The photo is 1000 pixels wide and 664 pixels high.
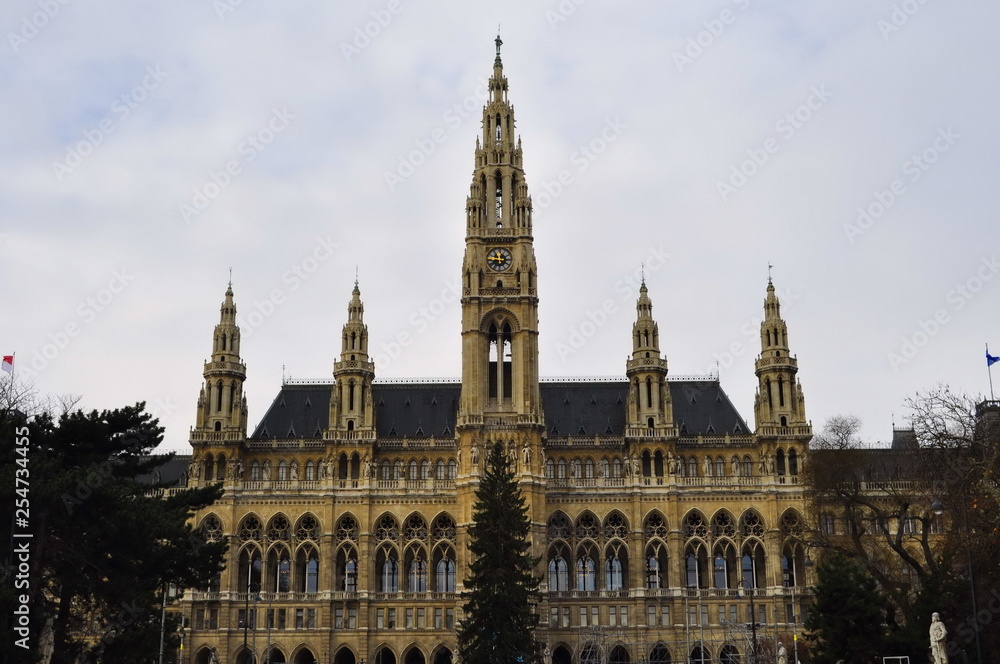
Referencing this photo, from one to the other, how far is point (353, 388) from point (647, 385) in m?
24.7

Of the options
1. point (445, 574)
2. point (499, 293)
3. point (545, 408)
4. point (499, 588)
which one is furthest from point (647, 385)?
point (499, 588)

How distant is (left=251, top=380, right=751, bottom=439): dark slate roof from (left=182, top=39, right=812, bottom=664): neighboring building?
28 centimetres

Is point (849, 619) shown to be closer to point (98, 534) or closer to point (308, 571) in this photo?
point (98, 534)

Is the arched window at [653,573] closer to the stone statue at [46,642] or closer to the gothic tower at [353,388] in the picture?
the gothic tower at [353,388]

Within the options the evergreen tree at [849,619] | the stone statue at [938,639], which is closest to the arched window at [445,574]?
the evergreen tree at [849,619]

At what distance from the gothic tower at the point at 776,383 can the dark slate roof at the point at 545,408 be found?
3252mm

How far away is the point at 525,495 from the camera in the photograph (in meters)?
89.8

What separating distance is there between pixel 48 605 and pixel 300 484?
45.5 meters

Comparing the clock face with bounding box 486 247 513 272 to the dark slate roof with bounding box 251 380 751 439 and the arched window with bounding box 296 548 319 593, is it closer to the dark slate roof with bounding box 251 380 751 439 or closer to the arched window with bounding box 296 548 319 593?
the dark slate roof with bounding box 251 380 751 439

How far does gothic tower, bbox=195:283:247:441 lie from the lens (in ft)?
313

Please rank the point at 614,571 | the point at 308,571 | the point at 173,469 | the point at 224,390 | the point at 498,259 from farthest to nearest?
the point at 173,469 → the point at 498,259 → the point at 224,390 → the point at 308,571 → the point at 614,571

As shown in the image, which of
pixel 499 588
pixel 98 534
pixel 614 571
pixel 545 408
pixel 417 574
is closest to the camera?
pixel 98 534

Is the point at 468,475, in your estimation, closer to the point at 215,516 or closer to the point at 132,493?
the point at 215,516

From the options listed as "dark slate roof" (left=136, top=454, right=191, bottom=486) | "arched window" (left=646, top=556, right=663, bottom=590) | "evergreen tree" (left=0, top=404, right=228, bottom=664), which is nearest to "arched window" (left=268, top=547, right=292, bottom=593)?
"dark slate roof" (left=136, top=454, right=191, bottom=486)
